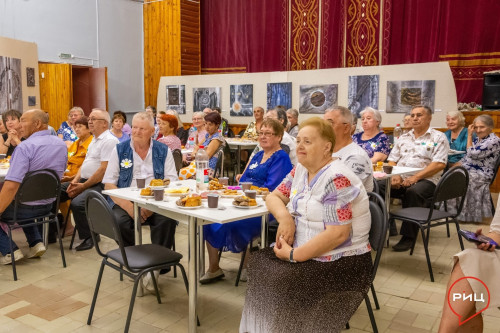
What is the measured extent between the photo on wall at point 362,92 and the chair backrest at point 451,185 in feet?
16.2

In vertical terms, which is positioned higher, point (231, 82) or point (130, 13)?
point (130, 13)

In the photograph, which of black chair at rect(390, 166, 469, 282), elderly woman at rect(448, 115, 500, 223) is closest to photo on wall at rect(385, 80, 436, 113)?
elderly woman at rect(448, 115, 500, 223)

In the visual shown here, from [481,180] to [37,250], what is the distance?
5.09 metres

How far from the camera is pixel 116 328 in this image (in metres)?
3.00

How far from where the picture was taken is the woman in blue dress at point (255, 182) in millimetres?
3406

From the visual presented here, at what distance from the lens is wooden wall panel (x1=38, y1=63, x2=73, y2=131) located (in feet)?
33.0

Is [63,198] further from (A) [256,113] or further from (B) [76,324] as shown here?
(A) [256,113]

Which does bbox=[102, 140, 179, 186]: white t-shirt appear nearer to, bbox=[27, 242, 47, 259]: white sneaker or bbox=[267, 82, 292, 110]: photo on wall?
bbox=[27, 242, 47, 259]: white sneaker

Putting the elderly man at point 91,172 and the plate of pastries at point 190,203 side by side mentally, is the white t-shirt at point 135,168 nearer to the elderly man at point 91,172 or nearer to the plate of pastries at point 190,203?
the elderly man at point 91,172

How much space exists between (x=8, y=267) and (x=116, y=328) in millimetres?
1679

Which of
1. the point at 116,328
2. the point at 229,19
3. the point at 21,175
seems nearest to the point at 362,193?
the point at 116,328

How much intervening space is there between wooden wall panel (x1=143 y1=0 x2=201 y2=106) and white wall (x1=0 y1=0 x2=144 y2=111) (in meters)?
0.23

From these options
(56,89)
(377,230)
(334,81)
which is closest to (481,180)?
(377,230)

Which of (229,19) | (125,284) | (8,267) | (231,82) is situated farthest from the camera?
(229,19)
